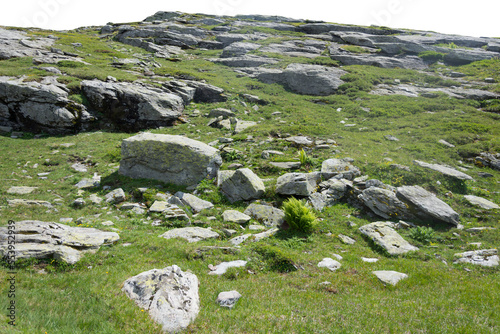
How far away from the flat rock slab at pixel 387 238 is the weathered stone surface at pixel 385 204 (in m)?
1.03

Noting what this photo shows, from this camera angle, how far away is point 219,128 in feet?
90.5

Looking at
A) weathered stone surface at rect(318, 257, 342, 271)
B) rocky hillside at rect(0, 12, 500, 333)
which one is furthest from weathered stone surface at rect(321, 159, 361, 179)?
weathered stone surface at rect(318, 257, 342, 271)

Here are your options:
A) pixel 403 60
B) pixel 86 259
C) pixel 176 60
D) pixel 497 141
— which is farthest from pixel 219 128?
pixel 403 60

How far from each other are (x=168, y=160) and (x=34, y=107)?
18.1m

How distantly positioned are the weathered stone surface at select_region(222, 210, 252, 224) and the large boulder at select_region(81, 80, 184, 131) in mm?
18772

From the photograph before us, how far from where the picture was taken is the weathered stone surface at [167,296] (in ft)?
18.3

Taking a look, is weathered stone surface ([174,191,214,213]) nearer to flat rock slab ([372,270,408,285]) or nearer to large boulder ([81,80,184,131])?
flat rock slab ([372,270,408,285])

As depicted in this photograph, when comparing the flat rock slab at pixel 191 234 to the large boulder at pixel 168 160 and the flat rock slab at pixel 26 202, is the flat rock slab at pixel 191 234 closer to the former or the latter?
the large boulder at pixel 168 160

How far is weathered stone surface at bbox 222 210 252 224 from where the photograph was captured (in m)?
12.9

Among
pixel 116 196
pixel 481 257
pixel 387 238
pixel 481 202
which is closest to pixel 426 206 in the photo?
pixel 481 257

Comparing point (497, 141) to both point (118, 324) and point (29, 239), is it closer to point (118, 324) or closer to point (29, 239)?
point (118, 324)

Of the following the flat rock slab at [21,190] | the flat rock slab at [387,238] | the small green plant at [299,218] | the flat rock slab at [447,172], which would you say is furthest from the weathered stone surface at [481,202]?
the flat rock slab at [21,190]

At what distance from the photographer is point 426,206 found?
13328 mm

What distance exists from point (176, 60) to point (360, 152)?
47.8 m
